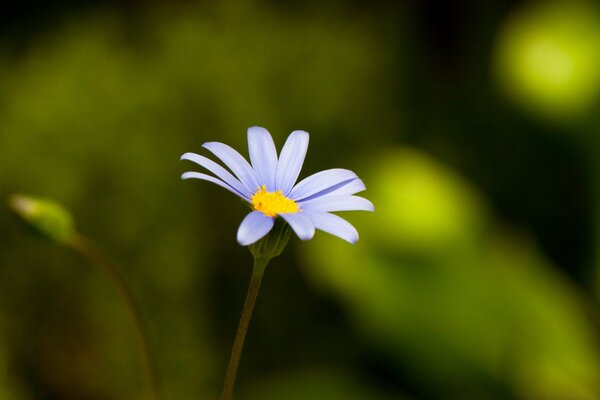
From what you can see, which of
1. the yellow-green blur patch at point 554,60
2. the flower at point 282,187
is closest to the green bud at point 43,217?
the flower at point 282,187

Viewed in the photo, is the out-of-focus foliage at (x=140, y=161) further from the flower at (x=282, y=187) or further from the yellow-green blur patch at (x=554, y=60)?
the flower at (x=282, y=187)

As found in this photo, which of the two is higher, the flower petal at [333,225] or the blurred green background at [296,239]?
the blurred green background at [296,239]

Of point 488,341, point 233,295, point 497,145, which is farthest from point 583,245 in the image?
point 233,295

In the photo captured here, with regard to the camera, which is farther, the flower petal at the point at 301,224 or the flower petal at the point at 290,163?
the flower petal at the point at 290,163

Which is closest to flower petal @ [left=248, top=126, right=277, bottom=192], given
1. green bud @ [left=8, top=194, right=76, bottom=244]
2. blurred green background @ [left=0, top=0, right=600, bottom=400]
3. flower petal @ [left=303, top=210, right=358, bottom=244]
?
flower petal @ [left=303, top=210, right=358, bottom=244]

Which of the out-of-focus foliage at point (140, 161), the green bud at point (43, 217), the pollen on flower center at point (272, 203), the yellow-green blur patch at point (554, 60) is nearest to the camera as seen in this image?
the pollen on flower center at point (272, 203)

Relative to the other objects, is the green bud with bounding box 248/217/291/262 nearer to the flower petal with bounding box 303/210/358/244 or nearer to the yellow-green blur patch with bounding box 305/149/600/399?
the flower petal with bounding box 303/210/358/244

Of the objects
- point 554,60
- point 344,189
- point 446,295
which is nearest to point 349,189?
point 344,189
